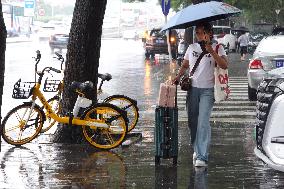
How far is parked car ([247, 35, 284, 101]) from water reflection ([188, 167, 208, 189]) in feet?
Answer: 21.5

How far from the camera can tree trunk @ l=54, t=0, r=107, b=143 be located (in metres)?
11.0

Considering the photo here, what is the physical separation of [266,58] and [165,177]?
7.59 metres

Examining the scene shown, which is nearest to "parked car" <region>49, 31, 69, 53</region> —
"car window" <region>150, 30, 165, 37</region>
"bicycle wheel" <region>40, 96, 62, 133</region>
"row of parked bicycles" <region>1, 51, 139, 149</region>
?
"car window" <region>150, 30, 165, 37</region>

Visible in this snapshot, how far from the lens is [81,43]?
36.1 feet

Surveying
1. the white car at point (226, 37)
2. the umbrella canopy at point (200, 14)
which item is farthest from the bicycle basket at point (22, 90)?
the white car at point (226, 37)

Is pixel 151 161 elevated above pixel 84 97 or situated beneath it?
situated beneath

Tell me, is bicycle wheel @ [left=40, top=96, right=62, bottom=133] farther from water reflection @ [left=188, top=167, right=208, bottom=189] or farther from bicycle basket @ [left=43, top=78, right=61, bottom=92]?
water reflection @ [left=188, top=167, right=208, bottom=189]

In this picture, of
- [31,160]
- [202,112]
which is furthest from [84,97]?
[202,112]

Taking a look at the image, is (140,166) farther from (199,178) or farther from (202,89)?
(202,89)

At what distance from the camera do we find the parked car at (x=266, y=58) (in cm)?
1526

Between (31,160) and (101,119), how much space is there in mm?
1300

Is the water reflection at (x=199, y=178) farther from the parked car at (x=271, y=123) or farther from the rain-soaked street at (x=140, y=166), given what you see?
the parked car at (x=271, y=123)

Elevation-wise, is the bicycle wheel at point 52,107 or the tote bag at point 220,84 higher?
the tote bag at point 220,84

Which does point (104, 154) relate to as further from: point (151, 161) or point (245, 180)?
point (245, 180)
